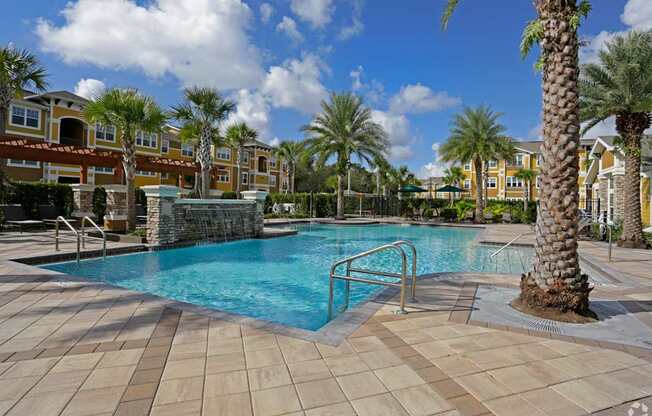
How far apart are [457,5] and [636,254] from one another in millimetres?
10008

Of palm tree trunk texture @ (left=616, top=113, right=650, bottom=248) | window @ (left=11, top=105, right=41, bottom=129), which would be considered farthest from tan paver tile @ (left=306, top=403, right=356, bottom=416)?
window @ (left=11, top=105, right=41, bottom=129)

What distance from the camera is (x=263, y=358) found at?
3281 mm

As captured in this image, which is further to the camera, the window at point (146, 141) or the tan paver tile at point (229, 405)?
the window at point (146, 141)

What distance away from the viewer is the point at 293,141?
45281 millimetres

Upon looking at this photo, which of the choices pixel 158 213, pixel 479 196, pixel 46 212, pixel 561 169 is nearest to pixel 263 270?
pixel 158 213

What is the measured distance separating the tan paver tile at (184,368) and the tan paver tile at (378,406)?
1.36 meters

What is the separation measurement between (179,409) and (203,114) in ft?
55.3

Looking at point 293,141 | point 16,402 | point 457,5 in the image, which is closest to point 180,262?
point 16,402

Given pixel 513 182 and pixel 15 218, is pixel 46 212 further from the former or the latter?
pixel 513 182

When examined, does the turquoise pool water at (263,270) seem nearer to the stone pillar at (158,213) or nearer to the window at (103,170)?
the stone pillar at (158,213)

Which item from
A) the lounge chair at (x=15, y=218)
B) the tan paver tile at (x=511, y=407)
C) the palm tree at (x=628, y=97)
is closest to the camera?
the tan paver tile at (x=511, y=407)

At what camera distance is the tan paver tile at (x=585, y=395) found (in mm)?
2621

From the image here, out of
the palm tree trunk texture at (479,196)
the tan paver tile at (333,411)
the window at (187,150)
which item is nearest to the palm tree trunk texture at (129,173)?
the tan paver tile at (333,411)

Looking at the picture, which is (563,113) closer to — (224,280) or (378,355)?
(378,355)
